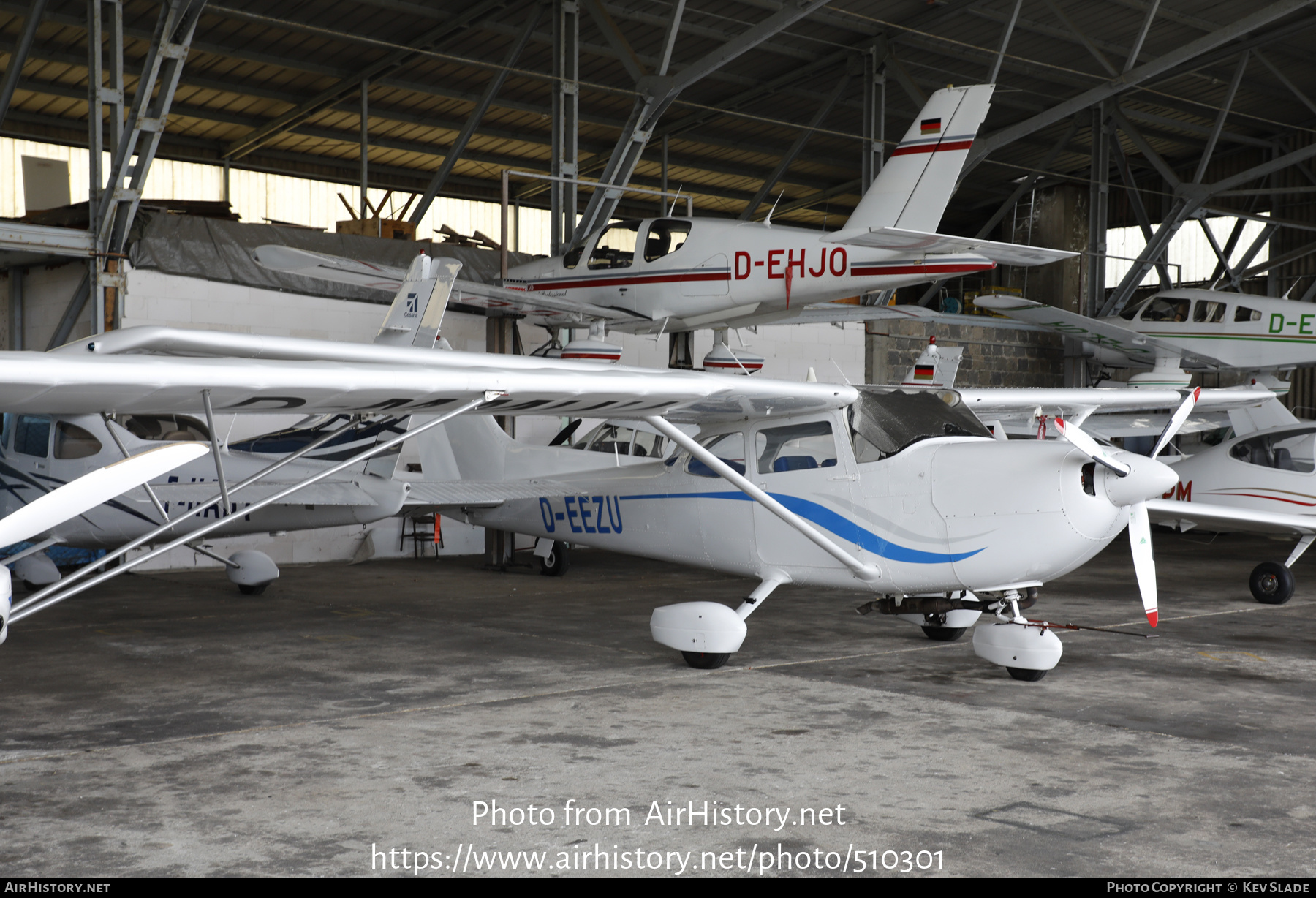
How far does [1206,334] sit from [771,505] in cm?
1508

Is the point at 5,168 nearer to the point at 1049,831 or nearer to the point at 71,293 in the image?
the point at 71,293

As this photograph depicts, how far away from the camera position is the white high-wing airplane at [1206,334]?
18.5m

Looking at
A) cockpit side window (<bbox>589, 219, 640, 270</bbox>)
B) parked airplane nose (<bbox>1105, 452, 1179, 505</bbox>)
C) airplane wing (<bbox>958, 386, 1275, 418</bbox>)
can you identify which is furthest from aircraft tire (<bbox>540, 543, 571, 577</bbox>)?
parked airplane nose (<bbox>1105, 452, 1179, 505</bbox>)

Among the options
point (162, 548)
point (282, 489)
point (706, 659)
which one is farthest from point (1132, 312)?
point (162, 548)

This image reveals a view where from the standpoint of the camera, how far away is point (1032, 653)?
21.3 feet

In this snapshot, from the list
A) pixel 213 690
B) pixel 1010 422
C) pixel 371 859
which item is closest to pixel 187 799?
pixel 371 859

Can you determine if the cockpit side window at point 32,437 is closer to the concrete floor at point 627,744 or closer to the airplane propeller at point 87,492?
the concrete floor at point 627,744

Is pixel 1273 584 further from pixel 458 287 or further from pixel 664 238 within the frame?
pixel 458 287

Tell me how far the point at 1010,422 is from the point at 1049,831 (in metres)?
9.89

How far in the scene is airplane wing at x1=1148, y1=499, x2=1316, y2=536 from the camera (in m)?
8.80

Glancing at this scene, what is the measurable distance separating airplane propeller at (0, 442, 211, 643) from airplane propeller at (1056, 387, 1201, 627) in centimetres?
432

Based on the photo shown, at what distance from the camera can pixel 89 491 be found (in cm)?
425

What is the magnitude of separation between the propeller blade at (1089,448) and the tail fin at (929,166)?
7.07m

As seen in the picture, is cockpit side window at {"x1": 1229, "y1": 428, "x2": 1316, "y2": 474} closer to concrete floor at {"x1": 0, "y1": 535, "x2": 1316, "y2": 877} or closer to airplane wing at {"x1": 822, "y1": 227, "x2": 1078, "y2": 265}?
concrete floor at {"x1": 0, "y1": 535, "x2": 1316, "y2": 877}
